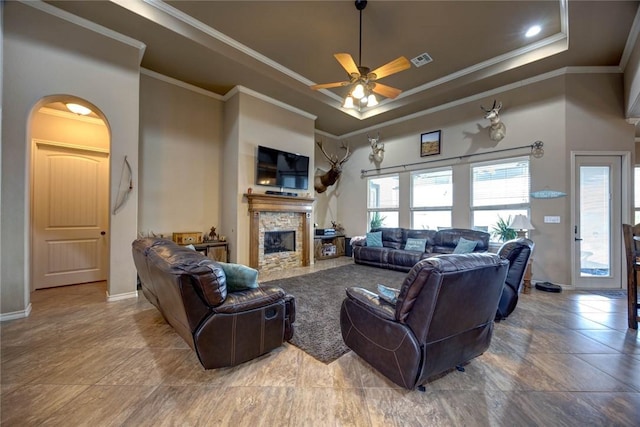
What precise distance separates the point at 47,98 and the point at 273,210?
3573 mm

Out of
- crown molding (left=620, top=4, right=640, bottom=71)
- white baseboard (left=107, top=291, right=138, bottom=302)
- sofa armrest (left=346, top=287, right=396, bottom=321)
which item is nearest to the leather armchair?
sofa armrest (left=346, top=287, right=396, bottom=321)

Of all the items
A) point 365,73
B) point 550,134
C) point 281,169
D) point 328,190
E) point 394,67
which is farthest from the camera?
point 328,190

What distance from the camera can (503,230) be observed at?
15.3ft

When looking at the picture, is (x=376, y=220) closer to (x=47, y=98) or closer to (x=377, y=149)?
(x=377, y=149)

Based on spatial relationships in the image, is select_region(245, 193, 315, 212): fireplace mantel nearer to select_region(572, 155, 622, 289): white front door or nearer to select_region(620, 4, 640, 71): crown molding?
select_region(572, 155, 622, 289): white front door

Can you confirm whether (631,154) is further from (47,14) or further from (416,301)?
(47,14)

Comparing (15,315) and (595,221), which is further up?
(595,221)

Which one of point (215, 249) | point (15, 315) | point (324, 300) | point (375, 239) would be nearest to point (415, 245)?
point (375, 239)

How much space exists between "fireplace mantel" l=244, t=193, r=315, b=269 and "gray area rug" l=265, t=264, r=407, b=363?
84 cm

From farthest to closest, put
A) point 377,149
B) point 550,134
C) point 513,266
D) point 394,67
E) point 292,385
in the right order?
point 377,149, point 550,134, point 394,67, point 513,266, point 292,385

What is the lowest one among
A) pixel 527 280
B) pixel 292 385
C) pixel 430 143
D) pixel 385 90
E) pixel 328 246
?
pixel 292 385

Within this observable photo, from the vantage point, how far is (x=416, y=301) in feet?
5.06

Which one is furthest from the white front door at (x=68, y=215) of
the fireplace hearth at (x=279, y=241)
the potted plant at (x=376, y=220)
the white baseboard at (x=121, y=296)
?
the potted plant at (x=376, y=220)

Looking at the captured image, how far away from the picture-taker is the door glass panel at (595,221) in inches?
160
